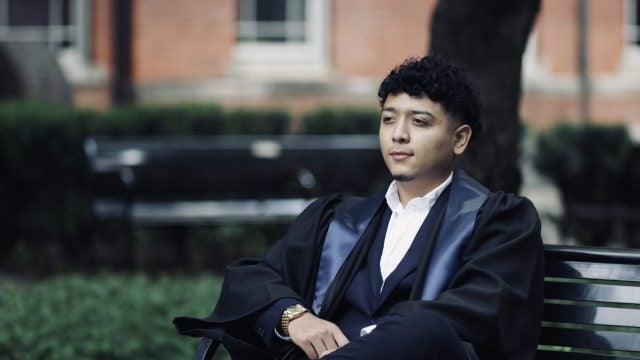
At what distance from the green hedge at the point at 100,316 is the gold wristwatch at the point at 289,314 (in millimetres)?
2522

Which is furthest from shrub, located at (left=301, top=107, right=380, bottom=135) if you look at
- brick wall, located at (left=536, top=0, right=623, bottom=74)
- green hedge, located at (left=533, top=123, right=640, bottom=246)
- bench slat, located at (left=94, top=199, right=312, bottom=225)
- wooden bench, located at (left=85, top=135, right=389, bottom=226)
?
brick wall, located at (left=536, top=0, right=623, bottom=74)

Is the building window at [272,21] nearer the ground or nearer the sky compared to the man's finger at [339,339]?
nearer the sky

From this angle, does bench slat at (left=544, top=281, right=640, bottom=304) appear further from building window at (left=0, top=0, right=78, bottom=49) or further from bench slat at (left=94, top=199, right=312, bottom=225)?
building window at (left=0, top=0, right=78, bottom=49)

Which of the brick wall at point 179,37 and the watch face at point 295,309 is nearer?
the watch face at point 295,309

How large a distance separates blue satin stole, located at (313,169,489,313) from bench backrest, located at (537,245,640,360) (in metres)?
0.36

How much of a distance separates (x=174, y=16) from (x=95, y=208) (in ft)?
17.3

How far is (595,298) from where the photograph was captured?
138 inches

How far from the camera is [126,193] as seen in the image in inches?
364

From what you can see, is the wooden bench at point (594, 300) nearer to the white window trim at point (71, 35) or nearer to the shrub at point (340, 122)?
the shrub at point (340, 122)

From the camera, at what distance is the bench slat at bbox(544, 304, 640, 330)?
11.4ft

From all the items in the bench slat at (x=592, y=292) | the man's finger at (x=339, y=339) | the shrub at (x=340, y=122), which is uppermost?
the bench slat at (x=592, y=292)

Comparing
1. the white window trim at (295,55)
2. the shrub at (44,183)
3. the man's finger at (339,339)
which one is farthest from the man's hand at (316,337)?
the white window trim at (295,55)

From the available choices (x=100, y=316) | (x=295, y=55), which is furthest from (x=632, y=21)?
(x=100, y=316)

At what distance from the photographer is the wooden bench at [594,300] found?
11.4 feet
